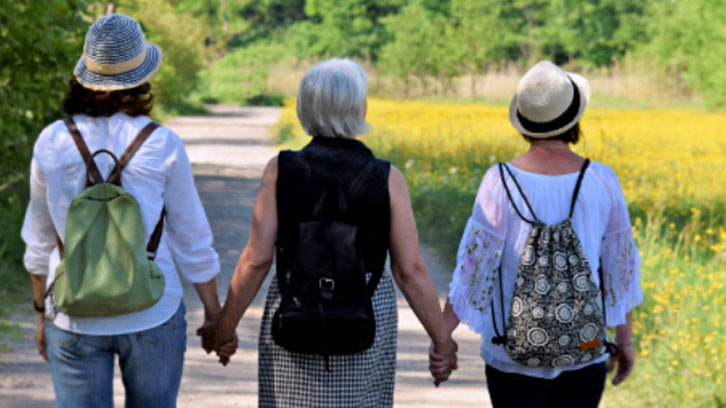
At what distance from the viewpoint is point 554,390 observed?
335 centimetres

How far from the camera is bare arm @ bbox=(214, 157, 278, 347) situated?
3.30 meters

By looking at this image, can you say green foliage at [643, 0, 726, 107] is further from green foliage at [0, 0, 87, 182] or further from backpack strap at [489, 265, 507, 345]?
backpack strap at [489, 265, 507, 345]

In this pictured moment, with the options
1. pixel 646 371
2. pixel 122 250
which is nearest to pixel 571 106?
pixel 122 250

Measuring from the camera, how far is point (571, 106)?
345cm

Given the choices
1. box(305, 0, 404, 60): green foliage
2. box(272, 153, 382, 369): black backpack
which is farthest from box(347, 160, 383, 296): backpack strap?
box(305, 0, 404, 60): green foliage

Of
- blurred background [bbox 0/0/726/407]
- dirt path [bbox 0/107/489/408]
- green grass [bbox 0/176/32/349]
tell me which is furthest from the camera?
green grass [bbox 0/176/32/349]

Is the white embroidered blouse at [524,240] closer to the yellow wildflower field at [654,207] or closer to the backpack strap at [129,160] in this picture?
the yellow wildflower field at [654,207]

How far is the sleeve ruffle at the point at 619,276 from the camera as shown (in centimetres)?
346

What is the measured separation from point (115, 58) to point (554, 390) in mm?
1616

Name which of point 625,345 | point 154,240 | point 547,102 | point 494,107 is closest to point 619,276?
point 625,345

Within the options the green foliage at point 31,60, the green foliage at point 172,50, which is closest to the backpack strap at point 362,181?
the green foliage at point 31,60

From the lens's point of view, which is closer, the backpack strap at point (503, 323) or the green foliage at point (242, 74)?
the backpack strap at point (503, 323)

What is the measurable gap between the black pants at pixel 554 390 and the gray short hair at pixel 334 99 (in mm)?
888

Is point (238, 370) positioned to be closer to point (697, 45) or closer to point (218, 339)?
point (218, 339)
